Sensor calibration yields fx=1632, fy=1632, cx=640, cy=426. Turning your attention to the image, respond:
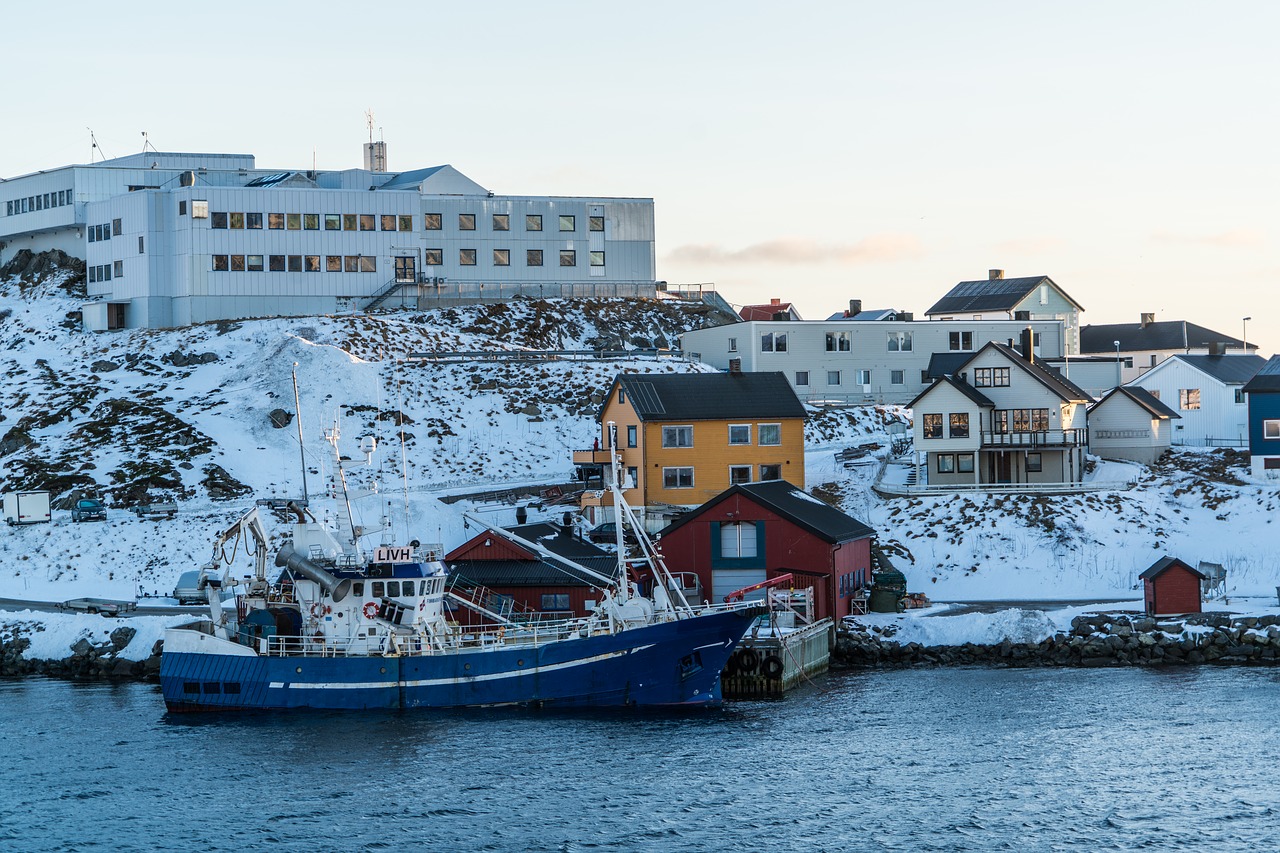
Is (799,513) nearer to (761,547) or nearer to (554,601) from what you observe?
(761,547)

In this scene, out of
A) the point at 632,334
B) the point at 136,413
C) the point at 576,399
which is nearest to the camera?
the point at 136,413

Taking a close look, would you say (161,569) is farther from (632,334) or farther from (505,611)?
(632,334)

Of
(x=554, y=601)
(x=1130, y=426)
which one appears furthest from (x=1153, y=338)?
(x=554, y=601)

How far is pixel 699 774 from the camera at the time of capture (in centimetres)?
4269

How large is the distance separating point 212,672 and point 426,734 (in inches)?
363

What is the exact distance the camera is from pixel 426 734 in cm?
4838

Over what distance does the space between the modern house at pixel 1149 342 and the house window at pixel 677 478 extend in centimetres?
5783

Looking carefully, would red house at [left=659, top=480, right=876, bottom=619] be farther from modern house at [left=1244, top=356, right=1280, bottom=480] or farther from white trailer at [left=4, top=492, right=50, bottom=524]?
white trailer at [left=4, top=492, right=50, bottom=524]

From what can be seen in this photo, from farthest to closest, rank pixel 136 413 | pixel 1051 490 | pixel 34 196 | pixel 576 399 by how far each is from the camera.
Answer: pixel 34 196 → pixel 576 399 → pixel 136 413 → pixel 1051 490

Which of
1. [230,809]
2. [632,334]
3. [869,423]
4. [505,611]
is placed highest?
[632,334]

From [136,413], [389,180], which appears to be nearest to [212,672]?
[136,413]

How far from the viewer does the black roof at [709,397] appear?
239 ft

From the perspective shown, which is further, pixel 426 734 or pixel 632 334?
pixel 632 334

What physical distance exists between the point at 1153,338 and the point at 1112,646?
7514 centimetres
